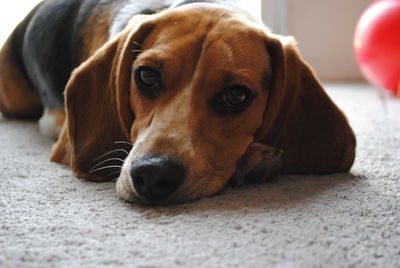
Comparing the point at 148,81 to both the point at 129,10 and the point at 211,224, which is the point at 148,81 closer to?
the point at 211,224

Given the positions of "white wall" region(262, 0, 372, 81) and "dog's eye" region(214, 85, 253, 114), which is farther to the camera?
"white wall" region(262, 0, 372, 81)

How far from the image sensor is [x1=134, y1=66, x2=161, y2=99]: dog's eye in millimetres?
2023

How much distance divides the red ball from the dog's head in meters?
0.34

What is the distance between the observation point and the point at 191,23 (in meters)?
2.12

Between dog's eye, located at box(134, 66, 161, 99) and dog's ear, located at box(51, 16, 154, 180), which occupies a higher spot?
dog's eye, located at box(134, 66, 161, 99)

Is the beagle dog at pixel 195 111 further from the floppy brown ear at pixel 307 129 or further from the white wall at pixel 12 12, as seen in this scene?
the white wall at pixel 12 12

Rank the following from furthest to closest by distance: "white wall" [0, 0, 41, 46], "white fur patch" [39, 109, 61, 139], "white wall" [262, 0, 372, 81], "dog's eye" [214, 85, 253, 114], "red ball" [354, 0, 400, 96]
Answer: "white wall" [0, 0, 41, 46], "white wall" [262, 0, 372, 81], "white fur patch" [39, 109, 61, 139], "dog's eye" [214, 85, 253, 114], "red ball" [354, 0, 400, 96]

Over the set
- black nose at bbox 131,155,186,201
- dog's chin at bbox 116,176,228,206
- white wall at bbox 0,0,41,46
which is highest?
black nose at bbox 131,155,186,201

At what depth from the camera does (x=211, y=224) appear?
164 cm

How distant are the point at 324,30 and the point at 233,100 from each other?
2716mm

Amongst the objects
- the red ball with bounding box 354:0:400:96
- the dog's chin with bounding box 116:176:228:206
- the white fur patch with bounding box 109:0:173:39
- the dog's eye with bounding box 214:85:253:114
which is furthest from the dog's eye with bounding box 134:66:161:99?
the red ball with bounding box 354:0:400:96

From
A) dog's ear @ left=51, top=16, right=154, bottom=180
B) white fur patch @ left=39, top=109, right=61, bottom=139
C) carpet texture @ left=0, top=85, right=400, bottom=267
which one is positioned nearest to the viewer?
carpet texture @ left=0, top=85, right=400, bottom=267

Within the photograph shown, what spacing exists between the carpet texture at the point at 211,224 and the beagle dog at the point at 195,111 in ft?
0.26

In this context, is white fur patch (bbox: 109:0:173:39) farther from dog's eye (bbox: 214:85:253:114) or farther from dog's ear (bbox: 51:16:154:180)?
dog's eye (bbox: 214:85:253:114)
